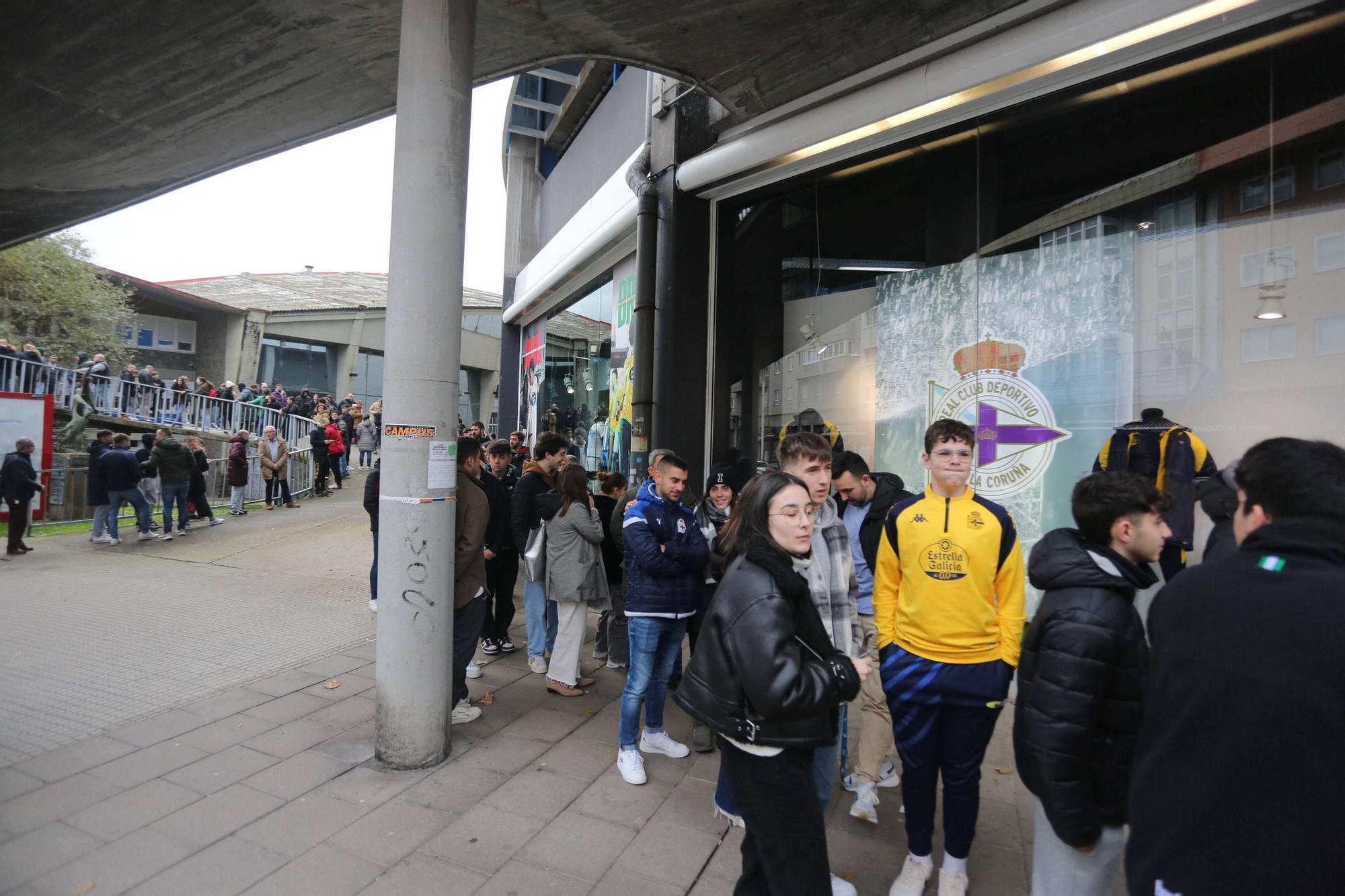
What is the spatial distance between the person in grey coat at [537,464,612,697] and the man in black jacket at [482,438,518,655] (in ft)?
2.66

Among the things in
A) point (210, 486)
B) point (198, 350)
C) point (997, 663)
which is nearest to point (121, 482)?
point (210, 486)

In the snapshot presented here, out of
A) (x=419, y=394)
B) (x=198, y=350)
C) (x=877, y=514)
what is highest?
(x=198, y=350)

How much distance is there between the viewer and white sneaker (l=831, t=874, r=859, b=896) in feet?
9.36

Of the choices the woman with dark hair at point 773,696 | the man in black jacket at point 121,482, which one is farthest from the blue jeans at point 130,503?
the woman with dark hair at point 773,696

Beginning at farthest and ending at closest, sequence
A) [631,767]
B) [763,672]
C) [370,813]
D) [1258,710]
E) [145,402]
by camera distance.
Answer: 1. [145,402]
2. [631,767]
3. [370,813]
4. [763,672]
5. [1258,710]

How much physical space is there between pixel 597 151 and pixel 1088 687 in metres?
12.1

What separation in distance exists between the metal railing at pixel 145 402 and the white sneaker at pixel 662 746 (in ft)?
54.8

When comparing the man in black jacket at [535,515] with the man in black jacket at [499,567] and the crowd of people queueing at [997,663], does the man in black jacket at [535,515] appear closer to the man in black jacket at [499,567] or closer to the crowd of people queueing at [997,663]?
the man in black jacket at [499,567]

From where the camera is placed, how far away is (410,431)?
4.06m

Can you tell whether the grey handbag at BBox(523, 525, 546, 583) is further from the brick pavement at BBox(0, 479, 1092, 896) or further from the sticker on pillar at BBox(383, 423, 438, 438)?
the sticker on pillar at BBox(383, 423, 438, 438)

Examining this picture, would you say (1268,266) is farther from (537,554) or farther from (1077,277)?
(537,554)

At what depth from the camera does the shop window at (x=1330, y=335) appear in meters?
4.52

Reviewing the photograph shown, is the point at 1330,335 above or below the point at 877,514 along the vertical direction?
above

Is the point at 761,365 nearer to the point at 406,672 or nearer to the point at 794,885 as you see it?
the point at 406,672
